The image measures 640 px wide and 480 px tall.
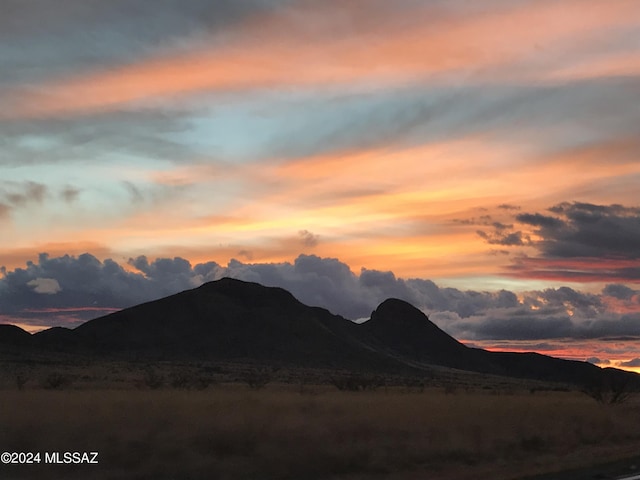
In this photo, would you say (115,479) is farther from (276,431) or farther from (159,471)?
(276,431)

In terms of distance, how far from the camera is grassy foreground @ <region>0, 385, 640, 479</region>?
55.8 feet

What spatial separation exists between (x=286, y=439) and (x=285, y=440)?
127 millimetres

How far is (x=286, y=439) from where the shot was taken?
19.8 metres

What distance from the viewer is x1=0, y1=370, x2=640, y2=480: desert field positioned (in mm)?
16938

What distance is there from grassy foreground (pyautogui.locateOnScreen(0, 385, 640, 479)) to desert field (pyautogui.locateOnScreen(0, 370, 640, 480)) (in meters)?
0.04

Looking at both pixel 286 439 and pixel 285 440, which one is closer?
pixel 285 440

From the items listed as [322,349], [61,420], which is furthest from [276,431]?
[322,349]

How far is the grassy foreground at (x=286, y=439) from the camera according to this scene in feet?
55.8

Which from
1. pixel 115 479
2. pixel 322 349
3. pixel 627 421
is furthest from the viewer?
pixel 322 349

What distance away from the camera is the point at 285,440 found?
64.5ft

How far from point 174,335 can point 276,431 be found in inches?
6710

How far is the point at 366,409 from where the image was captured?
29.3m

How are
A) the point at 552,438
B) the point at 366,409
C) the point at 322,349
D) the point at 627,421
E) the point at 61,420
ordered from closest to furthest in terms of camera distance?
the point at 61,420
the point at 552,438
the point at 366,409
the point at 627,421
the point at 322,349

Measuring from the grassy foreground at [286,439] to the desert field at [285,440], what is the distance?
1.4 inches
